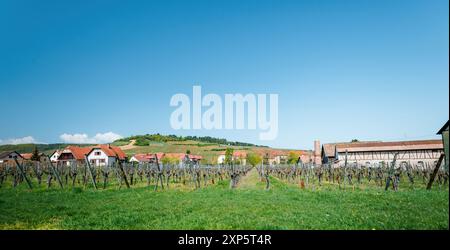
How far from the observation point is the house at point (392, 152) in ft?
156

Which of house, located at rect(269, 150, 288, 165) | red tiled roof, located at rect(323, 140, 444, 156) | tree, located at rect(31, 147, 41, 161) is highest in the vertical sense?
red tiled roof, located at rect(323, 140, 444, 156)

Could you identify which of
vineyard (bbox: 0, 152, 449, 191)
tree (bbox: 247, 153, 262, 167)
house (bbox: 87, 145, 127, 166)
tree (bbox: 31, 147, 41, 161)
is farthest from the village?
vineyard (bbox: 0, 152, 449, 191)

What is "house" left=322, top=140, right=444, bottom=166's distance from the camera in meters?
47.4

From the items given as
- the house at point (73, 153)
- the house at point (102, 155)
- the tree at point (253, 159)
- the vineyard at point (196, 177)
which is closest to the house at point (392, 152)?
the vineyard at point (196, 177)

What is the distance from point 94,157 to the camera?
2296 inches

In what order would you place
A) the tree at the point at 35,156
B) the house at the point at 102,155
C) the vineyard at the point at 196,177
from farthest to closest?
1. the tree at the point at 35,156
2. the house at the point at 102,155
3. the vineyard at the point at 196,177

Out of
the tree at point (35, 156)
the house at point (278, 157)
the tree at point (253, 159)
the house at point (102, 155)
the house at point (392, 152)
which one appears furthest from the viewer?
the house at point (278, 157)

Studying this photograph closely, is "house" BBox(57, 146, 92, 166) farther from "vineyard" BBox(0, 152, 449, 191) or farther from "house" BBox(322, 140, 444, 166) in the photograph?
"house" BBox(322, 140, 444, 166)

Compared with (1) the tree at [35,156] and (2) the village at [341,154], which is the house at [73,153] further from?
(1) the tree at [35,156]

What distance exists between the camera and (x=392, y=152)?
164ft
